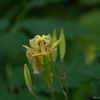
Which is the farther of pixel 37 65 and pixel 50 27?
pixel 50 27

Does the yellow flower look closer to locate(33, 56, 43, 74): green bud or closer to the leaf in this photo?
locate(33, 56, 43, 74): green bud

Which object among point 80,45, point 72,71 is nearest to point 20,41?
point 72,71

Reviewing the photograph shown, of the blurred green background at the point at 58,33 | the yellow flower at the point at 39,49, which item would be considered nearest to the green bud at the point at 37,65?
the yellow flower at the point at 39,49

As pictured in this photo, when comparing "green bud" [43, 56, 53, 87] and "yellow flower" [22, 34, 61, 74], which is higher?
"yellow flower" [22, 34, 61, 74]

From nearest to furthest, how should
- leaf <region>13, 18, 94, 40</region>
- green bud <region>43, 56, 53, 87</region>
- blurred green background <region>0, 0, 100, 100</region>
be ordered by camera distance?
green bud <region>43, 56, 53, 87</region> < blurred green background <region>0, 0, 100, 100</region> < leaf <region>13, 18, 94, 40</region>

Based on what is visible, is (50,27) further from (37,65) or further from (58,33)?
(37,65)

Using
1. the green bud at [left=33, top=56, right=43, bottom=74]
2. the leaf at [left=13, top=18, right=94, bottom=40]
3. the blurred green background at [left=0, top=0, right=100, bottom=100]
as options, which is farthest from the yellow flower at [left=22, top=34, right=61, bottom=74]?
the leaf at [left=13, top=18, right=94, bottom=40]

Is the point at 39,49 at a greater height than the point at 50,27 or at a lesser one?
lesser

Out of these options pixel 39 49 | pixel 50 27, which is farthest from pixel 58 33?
pixel 39 49

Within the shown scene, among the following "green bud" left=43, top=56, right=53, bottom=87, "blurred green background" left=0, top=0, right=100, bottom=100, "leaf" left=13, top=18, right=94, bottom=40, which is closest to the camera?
"green bud" left=43, top=56, right=53, bottom=87
